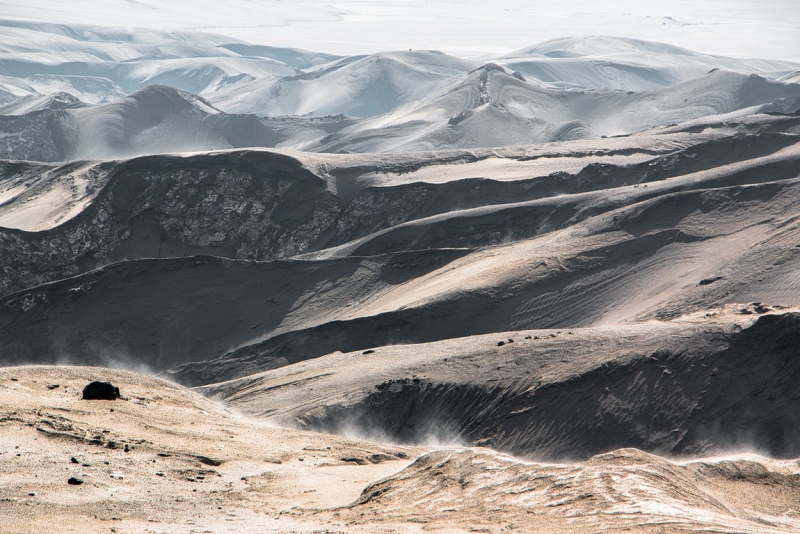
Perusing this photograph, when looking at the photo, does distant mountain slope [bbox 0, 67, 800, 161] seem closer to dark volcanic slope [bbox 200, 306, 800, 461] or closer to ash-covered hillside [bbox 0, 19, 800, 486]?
ash-covered hillside [bbox 0, 19, 800, 486]

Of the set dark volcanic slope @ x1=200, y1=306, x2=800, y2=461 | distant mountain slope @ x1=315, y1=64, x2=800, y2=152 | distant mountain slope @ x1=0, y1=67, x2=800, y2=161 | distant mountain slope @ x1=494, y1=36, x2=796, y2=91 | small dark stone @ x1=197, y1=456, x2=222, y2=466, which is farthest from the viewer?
distant mountain slope @ x1=494, y1=36, x2=796, y2=91

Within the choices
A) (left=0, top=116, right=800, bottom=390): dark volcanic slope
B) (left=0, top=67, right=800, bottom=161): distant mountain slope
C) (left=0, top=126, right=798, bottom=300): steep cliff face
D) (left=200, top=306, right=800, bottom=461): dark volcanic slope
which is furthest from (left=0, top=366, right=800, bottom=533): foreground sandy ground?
(left=0, top=67, right=800, bottom=161): distant mountain slope

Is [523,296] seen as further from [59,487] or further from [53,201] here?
[53,201]

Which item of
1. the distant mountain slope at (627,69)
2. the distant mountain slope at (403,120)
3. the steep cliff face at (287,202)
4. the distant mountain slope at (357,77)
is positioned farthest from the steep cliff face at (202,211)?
the distant mountain slope at (627,69)

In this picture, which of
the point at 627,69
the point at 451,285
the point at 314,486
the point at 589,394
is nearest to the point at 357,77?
the point at 627,69

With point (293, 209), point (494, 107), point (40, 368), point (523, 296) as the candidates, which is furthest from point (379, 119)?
point (40, 368)

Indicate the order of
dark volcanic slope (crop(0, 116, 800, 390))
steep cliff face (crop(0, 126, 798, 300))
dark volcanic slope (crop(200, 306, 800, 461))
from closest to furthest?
dark volcanic slope (crop(200, 306, 800, 461))
dark volcanic slope (crop(0, 116, 800, 390))
steep cliff face (crop(0, 126, 798, 300))
